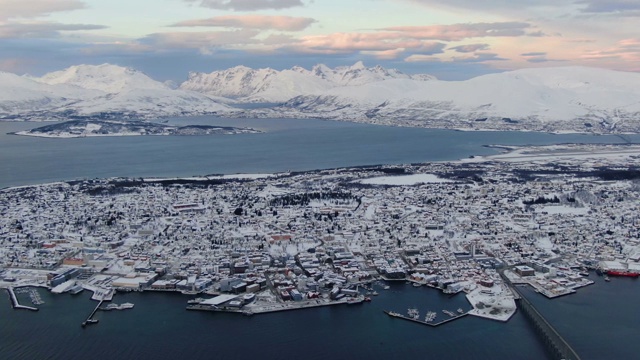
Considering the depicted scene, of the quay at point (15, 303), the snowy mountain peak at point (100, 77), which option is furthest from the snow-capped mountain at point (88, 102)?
the quay at point (15, 303)

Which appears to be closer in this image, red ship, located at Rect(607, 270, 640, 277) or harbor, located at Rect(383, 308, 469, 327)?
harbor, located at Rect(383, 308, 469, 327)

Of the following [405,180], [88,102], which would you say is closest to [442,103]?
[405,180]

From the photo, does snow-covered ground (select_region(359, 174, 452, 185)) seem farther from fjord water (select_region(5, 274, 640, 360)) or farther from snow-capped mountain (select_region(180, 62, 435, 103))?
snow-capped mountain (select_region(180, 62, 435, 103))

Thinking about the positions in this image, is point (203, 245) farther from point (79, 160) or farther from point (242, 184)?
point (79, 160)

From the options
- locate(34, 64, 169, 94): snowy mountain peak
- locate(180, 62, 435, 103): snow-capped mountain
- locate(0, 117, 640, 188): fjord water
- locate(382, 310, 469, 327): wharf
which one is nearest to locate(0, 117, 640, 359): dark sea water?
locate(382, 310, 469, 327): wharf

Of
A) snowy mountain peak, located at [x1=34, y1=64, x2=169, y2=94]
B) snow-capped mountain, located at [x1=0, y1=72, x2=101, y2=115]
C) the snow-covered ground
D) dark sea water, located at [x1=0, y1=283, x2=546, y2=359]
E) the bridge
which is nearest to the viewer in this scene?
the bridge

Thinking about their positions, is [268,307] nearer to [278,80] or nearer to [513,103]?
[513,103]
